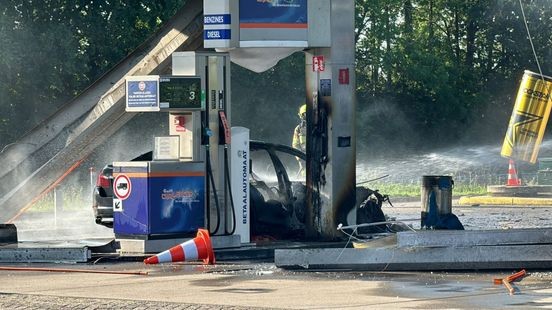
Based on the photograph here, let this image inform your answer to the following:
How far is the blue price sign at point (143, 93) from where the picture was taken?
17.6m

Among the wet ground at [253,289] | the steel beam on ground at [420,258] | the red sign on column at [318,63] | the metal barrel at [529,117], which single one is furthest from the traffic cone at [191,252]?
the metal barrel at [529,117]

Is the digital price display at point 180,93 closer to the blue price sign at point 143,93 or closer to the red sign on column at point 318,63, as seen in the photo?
the blue price sign at point 143,93

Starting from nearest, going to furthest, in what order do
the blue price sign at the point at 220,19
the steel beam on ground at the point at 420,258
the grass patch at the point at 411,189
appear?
the steel beam on ground at the point at 420,258 < the blue price sign at the point at 220,19 < the grass patch at the point at 411,189

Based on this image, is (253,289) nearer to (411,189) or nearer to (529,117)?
(529,117)

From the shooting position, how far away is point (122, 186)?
17656 mm

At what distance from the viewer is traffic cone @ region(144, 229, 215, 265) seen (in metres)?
16.6

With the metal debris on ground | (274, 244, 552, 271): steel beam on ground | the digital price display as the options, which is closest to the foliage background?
the digital price display

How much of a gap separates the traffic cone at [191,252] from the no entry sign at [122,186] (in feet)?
3.72

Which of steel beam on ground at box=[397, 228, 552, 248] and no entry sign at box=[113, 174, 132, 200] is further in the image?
no entry sign at box=[113, 174, 132, 200]

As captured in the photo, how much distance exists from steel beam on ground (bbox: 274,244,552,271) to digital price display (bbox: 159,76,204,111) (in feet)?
9.31

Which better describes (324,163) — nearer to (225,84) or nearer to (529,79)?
(225,84)

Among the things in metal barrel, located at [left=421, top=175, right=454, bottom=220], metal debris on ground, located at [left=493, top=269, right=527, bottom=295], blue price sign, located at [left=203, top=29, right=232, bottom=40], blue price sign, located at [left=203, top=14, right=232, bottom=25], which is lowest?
metal debris on ground, located at [left=493, top=269, right=527, bottom=295]

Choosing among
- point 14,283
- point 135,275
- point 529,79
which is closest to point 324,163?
point 135,275

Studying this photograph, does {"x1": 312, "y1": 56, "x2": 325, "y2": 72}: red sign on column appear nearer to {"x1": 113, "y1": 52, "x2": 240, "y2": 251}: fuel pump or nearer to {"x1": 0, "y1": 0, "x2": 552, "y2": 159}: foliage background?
{"x1": 113, "y1": 52, "x2": 240, "y2": 251}: fuel pump
